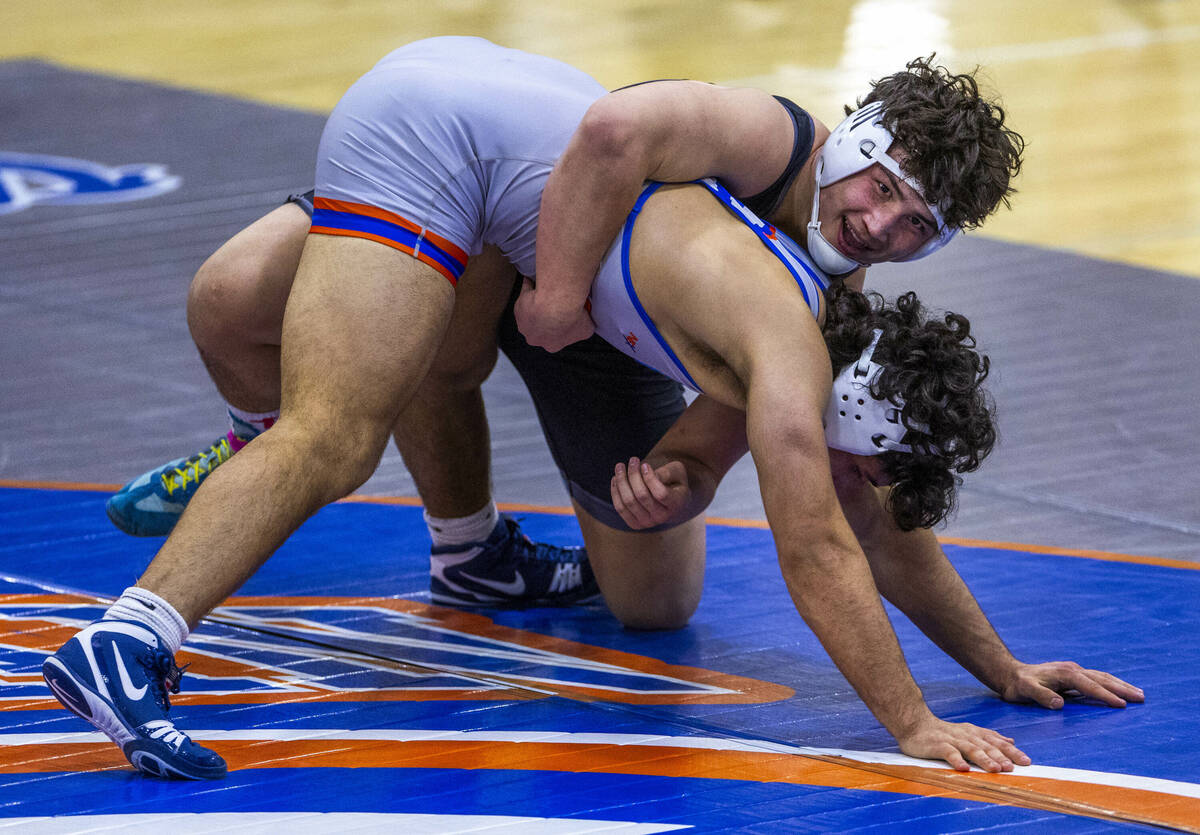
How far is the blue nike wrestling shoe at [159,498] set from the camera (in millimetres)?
3822

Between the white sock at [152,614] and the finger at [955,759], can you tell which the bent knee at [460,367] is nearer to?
the white sock at [152,614]

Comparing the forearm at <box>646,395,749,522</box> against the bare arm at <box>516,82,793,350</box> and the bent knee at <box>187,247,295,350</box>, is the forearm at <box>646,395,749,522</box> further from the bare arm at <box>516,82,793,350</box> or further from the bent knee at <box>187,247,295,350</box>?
the bent knee at <box>187,247,295,350</box>

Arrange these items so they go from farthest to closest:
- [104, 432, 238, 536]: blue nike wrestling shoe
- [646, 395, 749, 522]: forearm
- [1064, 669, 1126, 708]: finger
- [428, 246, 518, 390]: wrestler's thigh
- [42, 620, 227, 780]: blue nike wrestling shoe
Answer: [104, 432, 238, 536]: blue nike wrestling shoe
[428, 246, 518, 390]: wrestler's thigh
[646, 395, 749, 522]: forearm
[1064, 669, 1126, 708]: finger
[42, 620, 227, 780]: blue nike wrestling shoe

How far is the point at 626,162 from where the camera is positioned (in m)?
3.06

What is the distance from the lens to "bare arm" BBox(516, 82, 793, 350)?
3066 mm

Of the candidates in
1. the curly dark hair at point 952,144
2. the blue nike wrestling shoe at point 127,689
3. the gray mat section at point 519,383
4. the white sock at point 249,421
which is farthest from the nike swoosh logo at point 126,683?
the gray mat section at point 519,383

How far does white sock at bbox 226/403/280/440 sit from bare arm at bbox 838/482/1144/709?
3.88 ft

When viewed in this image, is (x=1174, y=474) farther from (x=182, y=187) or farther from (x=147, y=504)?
(x=182, y=187)

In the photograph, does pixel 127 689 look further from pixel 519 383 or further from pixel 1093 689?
pixel 519 383

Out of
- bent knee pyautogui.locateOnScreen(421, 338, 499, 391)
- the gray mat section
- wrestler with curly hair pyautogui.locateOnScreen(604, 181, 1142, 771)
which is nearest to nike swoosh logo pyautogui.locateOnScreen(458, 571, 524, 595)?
bent knee pyautogui.locateOnScreen(421, 338, 499, 391)

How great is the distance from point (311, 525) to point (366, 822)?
6.31 ft

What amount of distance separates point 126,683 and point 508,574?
1333 millimetres

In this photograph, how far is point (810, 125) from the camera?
335 cm

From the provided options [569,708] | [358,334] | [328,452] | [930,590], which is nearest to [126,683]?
[328,452]
